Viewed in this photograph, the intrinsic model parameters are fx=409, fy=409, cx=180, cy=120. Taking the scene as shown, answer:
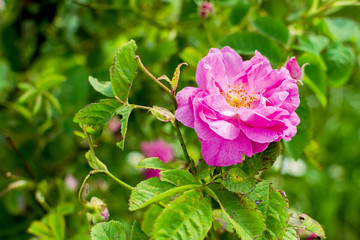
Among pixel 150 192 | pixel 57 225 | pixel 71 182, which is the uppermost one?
pixel 150 192

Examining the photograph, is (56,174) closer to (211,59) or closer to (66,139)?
(66,139)

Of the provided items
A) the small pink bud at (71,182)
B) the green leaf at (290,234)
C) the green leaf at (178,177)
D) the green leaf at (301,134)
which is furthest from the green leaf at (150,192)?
the small pink bud at (71,182)

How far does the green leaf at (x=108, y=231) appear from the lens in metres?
0.42

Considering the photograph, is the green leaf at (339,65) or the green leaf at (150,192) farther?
the green leaf at (339,65)

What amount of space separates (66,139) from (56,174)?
10 cm

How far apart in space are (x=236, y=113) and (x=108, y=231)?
18 cm

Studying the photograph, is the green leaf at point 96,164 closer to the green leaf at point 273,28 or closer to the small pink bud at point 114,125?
the green leaf at point 273,28

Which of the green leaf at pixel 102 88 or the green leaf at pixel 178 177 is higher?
the green leaf at pixel 102 88

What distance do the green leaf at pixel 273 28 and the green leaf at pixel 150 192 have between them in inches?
13.2

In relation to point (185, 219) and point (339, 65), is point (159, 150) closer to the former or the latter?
point (339, 65)

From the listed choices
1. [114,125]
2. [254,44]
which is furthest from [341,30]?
[114,125]

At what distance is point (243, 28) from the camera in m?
0.78

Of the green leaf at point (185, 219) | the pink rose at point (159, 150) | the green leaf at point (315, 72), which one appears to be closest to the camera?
the green leaf at point (185, 219)

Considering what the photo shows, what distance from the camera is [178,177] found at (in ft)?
1.36
